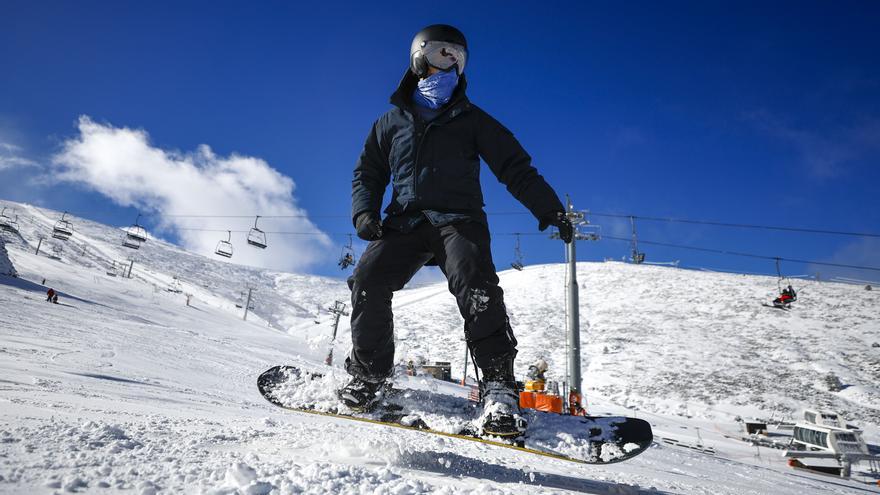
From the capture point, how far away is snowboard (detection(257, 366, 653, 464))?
191cm

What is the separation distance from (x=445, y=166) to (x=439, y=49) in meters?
0.80

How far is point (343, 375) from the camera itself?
2451 mm

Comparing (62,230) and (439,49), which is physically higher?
(62,230)

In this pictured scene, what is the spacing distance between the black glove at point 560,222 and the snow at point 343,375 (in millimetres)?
1217

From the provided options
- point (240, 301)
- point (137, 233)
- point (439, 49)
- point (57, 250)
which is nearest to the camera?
point (439, 49)

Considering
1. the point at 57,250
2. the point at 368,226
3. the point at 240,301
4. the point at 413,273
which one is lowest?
the point at 413,273

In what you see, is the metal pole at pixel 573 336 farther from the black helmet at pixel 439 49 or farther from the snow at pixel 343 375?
the black helmet at pixel 439 49

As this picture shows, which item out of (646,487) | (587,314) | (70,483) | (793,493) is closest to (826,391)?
(587,314)

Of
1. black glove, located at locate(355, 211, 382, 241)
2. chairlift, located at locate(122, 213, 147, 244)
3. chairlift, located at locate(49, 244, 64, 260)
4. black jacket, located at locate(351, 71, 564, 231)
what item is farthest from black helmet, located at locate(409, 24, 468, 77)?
chairlift, located at locate(49, 244, 64, 260)

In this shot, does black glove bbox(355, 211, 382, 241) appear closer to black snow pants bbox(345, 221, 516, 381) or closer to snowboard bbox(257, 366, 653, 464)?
black snow pants bbox(345, 221, 516, 381)

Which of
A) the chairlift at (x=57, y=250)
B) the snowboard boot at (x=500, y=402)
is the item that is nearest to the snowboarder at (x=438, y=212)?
the snowboard boot at (x=500, y=402)

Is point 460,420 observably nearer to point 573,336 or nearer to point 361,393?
point 361,393

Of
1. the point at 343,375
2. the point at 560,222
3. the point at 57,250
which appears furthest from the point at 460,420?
the point at 57,250

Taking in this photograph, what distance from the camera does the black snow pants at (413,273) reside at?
2.17 metres
